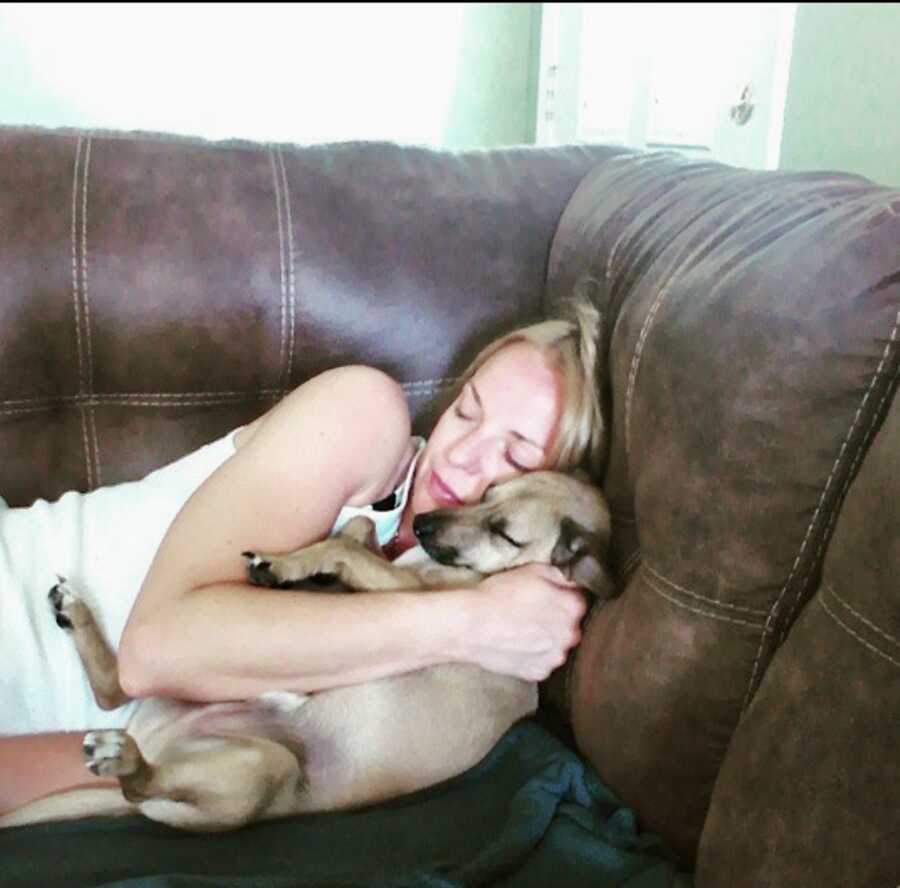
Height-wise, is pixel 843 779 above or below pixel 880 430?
below

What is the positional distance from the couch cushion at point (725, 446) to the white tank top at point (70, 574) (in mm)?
555

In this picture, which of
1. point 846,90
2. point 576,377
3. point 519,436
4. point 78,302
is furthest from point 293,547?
point 846,90

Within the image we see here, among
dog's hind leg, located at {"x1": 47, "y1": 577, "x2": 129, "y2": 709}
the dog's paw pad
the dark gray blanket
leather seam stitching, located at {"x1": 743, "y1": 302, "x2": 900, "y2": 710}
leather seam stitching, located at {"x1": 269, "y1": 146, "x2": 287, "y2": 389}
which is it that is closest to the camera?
leather seam stitching, located at {"x1": 743, "y1": 302, "x2": 900, "y2": 710}

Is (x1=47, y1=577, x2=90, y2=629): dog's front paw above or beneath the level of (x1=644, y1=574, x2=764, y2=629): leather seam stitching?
beneath

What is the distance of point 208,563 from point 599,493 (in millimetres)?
672

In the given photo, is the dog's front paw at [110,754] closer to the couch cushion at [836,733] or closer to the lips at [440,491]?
the lips at [440,491]

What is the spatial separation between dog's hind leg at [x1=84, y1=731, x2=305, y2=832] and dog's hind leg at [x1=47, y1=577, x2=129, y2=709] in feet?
0.68

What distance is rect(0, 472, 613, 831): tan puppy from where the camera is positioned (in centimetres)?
132

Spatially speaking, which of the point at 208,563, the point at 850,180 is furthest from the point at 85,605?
the point at 850,180

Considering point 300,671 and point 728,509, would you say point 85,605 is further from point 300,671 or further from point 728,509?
point 728,509

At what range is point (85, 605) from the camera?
1.54 meters

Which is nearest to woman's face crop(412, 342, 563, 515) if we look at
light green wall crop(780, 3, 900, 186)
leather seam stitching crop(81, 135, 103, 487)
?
leather seam stitching crop(81, 135, 103, 487)

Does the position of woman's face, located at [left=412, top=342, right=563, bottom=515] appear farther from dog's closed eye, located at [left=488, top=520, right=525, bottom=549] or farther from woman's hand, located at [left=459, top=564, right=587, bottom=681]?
woman's hand, located at [left=459, top=564, right=587, bottom=681]

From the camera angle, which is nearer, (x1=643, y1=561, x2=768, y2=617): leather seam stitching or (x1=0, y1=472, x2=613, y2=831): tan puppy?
(x1=643, y1=561, x2=768, y2=617): leather seam stitching
